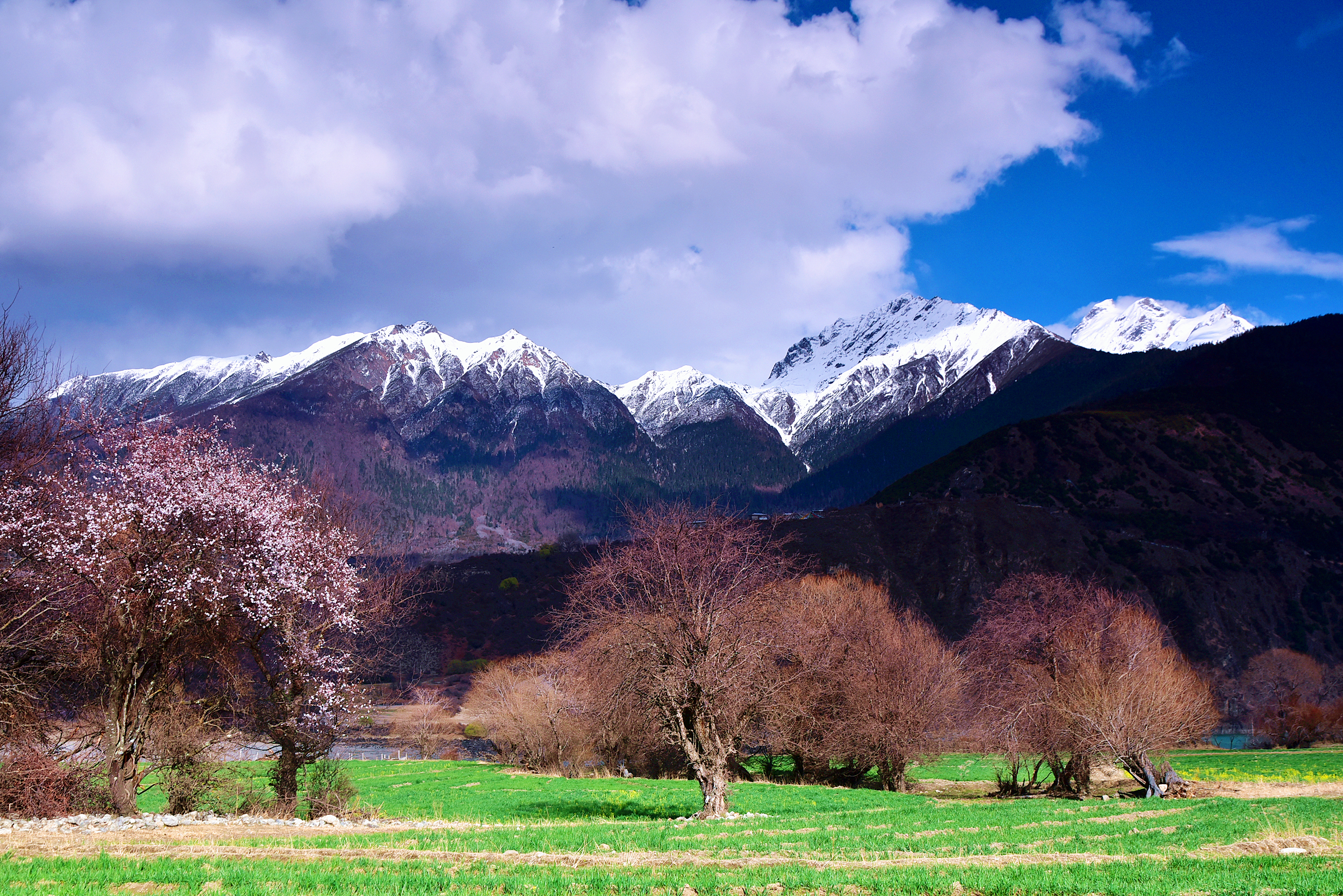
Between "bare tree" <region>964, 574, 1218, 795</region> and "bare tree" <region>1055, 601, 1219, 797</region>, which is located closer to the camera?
"bare tree" <region>1055, 601, 1219, 797</region>

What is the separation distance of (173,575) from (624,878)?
15.6m

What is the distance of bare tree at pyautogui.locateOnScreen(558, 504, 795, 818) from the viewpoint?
2747 cm

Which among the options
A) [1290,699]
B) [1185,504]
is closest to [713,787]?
[1290,699]

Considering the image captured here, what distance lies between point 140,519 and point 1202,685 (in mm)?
63841

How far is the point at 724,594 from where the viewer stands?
28.7 meters

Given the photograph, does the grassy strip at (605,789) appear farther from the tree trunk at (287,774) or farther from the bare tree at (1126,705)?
the bare tree at (1126,705)

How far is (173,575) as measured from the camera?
23.3 meters

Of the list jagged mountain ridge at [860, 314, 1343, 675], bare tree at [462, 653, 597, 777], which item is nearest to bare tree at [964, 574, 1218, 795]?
bare tree at [462, 653, 597, 777]

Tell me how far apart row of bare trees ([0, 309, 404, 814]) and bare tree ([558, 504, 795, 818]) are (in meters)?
7.81

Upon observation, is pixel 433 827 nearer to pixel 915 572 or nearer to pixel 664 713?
pixel 664 713

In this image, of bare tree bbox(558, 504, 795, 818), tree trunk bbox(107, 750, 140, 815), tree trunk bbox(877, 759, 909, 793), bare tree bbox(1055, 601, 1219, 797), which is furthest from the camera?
tree trunk bbox(877, 759, 909, 793)

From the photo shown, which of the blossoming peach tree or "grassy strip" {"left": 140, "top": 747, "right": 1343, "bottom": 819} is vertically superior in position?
the blossoming peach tree

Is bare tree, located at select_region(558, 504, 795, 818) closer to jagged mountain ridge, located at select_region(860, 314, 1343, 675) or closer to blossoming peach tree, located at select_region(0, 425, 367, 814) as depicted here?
blossoming peach tree, located at select_region(0, 425, 367, 814)

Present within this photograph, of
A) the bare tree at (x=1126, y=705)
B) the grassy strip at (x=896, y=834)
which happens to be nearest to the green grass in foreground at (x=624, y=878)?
the grassy strip at (x=896, y=834)
